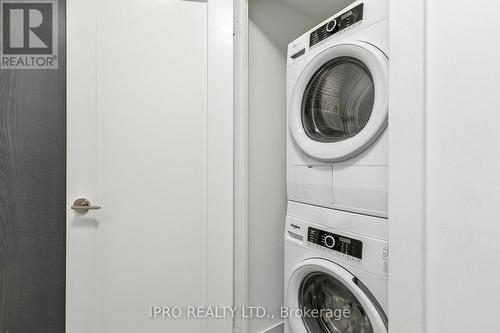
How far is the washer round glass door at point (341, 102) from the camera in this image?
33.7 inches

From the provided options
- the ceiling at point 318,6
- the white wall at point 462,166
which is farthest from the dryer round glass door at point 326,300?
the ceiling at point 318,6

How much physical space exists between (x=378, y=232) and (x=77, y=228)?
1202 mm

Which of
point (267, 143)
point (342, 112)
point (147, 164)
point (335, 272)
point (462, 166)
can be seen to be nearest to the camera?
point (462, 166)

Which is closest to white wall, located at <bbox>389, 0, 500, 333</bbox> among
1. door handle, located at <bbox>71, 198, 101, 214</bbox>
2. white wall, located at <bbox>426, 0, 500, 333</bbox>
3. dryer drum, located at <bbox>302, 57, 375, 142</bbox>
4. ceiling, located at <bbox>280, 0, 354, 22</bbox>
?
white wall, located at <bbox>426, 0, 500, 333</bbox>

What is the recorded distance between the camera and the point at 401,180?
2.27 feet

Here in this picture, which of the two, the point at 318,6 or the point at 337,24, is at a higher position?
the point at 318,6

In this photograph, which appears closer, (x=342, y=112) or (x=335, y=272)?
(x=335, y=272)

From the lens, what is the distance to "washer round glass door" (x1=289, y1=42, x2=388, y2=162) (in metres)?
0.86

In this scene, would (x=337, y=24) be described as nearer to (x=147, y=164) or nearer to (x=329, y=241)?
(x=329, y=241)

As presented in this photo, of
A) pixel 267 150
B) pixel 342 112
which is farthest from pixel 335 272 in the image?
pixel 267 150

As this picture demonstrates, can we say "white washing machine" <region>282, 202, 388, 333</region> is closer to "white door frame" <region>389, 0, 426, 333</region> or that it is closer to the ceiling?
"white door frame" <region>389, 0, 426, 333</region>

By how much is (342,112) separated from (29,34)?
1398mm

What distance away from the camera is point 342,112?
108 centimetres

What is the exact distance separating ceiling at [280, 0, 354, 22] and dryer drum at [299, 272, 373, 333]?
1.43 meters
